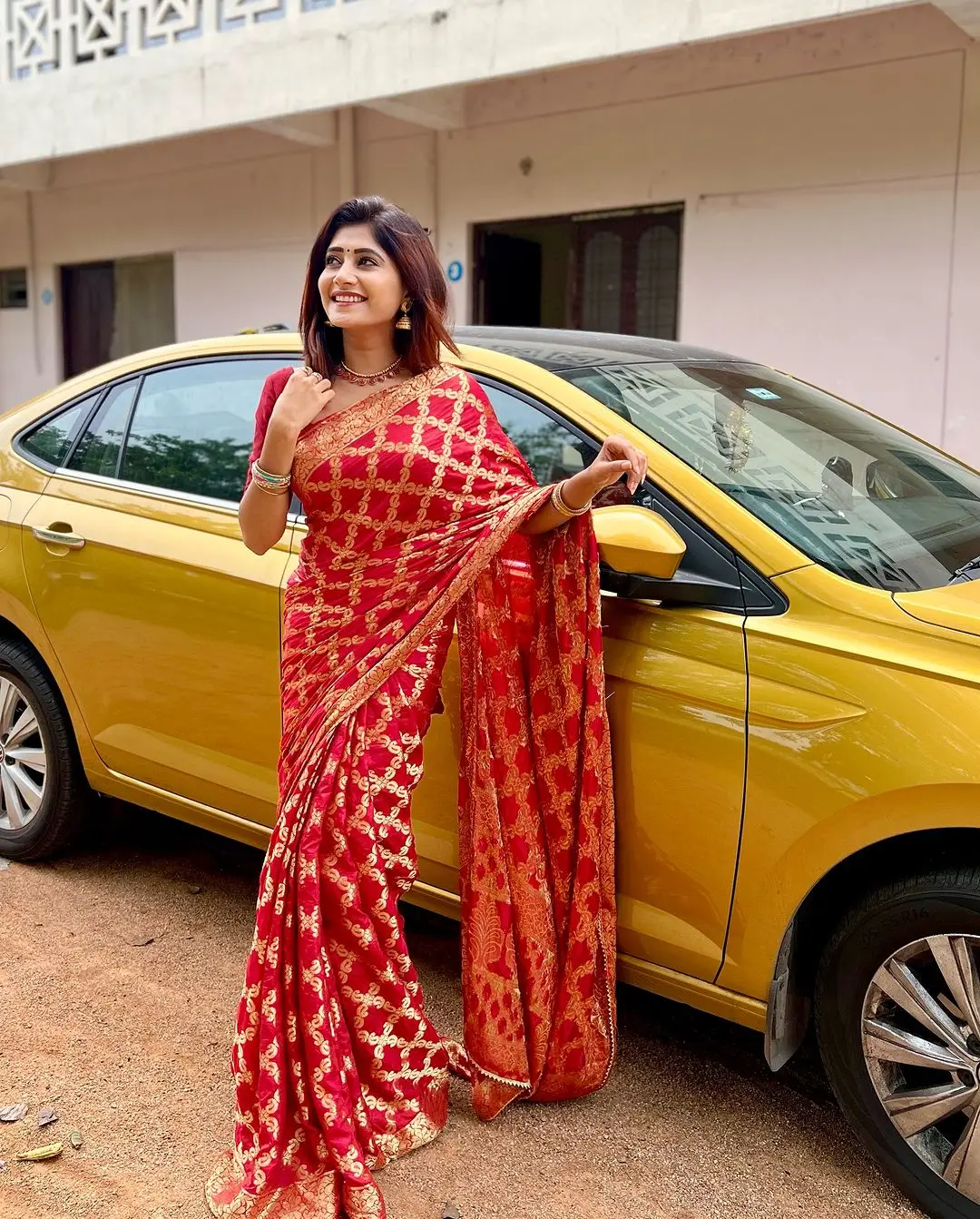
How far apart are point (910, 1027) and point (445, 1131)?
3.05 feet

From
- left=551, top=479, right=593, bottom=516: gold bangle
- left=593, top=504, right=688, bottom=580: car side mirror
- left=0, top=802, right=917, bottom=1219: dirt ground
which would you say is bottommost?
left=0, top=802, right=917, bottom=1219: dirt ground

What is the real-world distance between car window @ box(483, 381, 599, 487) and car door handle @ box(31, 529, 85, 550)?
4.31 ft

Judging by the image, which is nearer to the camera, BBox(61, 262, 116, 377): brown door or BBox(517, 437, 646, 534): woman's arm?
BBox(517, 437, 646, 534): woman's arm

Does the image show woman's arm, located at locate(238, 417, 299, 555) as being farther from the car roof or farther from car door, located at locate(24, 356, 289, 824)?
the car roof

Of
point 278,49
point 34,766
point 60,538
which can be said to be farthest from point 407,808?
point 278,49

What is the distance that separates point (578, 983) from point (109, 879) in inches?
71.2

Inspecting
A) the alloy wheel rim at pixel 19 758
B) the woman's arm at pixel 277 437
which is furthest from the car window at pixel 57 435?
the woman's arm at pixel 277 437

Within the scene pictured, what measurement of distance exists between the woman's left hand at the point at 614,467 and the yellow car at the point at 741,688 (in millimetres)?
123

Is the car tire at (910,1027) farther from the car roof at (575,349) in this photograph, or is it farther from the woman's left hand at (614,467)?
the car roof at (575,349)

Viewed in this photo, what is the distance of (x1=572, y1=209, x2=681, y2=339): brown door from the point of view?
7.93 metres

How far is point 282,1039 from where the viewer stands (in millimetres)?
2172

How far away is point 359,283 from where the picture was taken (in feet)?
7.19

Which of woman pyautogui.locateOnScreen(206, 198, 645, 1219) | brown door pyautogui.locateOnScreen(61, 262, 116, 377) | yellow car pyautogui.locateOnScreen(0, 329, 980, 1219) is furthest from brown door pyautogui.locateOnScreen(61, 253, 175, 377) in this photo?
woman pyautogui.locateOnScreen(206, 198, 645, 1219)

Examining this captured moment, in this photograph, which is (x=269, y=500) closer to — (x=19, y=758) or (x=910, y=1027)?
(x=910, y=1027)
